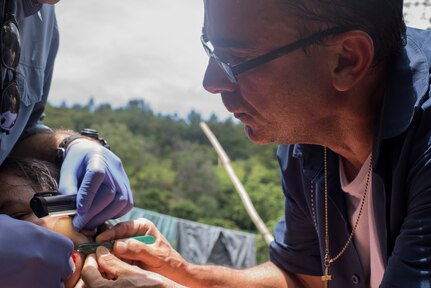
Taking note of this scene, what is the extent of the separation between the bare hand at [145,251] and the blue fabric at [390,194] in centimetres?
57

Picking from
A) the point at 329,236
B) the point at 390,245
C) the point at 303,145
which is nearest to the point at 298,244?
the point at 329,236

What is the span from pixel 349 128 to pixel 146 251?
883mm

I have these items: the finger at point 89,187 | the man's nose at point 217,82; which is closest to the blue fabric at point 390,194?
the man's nose at point 217,82

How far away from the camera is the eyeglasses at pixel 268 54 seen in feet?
5.43

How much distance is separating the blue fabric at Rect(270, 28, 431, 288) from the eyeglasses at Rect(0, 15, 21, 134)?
111 centimetres

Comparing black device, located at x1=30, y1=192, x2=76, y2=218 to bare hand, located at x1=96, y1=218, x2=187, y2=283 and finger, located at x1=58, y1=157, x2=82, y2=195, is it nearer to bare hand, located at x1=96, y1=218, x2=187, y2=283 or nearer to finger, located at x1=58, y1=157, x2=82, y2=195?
finger, located at x1=58, y1=157, x2=82, y2=195

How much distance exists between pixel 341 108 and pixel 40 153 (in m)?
1.34

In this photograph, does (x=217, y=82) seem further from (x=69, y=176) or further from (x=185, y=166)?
(x=185, y=166)

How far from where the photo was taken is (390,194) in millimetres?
1651

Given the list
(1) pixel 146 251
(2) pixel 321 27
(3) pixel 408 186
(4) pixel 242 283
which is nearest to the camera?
(3) pixel 408 186

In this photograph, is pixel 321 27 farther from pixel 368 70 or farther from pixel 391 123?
pixel 391 123

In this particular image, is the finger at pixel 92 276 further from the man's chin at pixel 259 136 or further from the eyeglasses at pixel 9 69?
the man's chin at pixel 259 136

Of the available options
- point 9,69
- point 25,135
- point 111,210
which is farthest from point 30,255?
point 25,135

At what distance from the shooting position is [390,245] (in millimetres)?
1678
